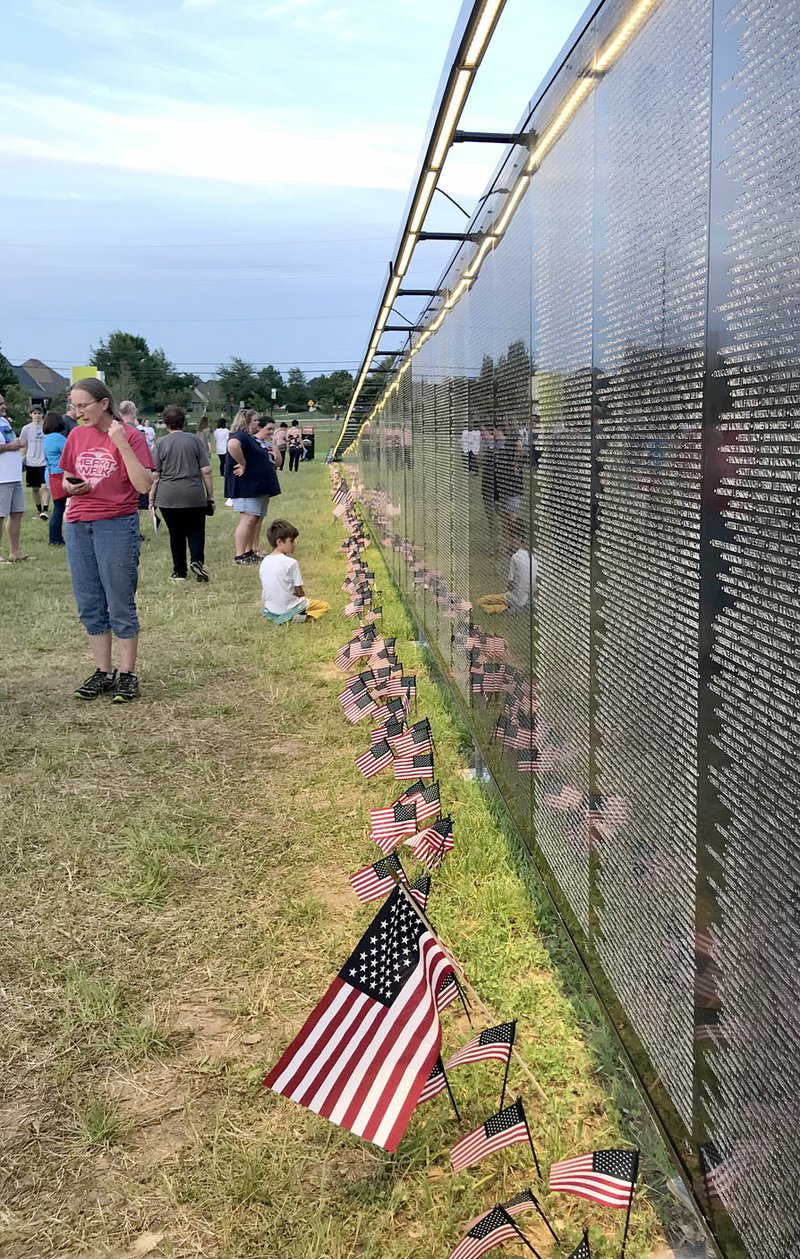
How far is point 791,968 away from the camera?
53.2 inches

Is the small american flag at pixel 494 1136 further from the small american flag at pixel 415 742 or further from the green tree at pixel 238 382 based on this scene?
the green tree at pixel 238 382

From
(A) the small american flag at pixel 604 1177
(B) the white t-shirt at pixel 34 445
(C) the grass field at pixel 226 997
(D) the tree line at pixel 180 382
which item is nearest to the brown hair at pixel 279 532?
(C) the grass field at pixel 226 997

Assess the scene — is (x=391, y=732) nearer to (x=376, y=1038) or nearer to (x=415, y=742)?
(x=415, y=742)

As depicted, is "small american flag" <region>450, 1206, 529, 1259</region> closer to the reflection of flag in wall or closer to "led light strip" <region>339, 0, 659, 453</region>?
the reflection of flag in wall

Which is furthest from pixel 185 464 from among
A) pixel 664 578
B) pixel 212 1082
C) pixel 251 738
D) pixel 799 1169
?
pixel 799 1169

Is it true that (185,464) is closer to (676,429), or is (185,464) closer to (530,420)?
(530,420)

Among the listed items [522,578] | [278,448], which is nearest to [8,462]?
[522,578]

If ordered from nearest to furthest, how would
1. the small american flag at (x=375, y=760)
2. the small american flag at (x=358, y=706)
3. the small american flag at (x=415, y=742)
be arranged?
the small american flag at (x=415, y=742), the small american flag at (x=375, y=760), the small american flag at (x=358, y=706)

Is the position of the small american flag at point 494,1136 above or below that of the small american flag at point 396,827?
below

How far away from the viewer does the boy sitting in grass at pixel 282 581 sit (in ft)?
28.0

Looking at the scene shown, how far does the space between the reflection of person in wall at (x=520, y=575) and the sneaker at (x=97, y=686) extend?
3.50m

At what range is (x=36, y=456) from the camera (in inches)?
608

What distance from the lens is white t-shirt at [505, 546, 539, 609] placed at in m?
3.23

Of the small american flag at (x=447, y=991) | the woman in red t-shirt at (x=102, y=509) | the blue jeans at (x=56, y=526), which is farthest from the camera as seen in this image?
the blue jeans at (x=56, y=526)
